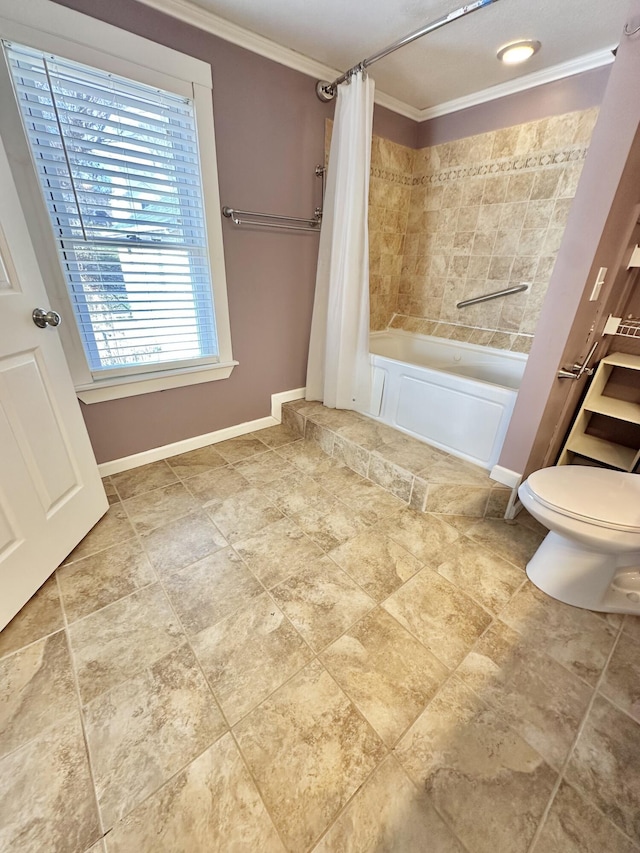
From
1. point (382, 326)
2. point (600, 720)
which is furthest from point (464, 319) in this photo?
point (600, 720)

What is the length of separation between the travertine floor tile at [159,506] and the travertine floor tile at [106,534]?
38mm

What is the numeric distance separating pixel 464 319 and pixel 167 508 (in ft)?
8.05

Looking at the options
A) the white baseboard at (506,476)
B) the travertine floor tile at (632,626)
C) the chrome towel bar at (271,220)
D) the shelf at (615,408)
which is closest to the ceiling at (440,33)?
the chrome towel bar at (271,220)

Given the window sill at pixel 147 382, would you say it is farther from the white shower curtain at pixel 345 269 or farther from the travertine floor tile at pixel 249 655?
the travertine floor tile at pixel 249 655

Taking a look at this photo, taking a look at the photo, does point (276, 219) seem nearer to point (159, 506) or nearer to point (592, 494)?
point (159, 506)

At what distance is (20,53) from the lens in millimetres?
1285

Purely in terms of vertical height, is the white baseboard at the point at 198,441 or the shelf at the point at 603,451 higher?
the shelf at the point at 603,451

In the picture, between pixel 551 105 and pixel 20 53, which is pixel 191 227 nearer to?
pixel 20 53

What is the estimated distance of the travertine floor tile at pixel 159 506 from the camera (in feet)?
5.54

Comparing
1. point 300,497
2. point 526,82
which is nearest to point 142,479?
point 300,497

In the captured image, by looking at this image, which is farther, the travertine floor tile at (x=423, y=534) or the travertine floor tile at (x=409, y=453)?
the travertine floor tile at (x=409, y=453)

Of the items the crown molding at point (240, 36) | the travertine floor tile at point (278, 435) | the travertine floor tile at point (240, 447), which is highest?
the crown molding at point (240, 36)

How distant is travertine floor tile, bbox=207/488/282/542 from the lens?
1659 mm

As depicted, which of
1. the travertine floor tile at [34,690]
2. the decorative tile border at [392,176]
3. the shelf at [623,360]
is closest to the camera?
the travertine floor tile at [34,690]
